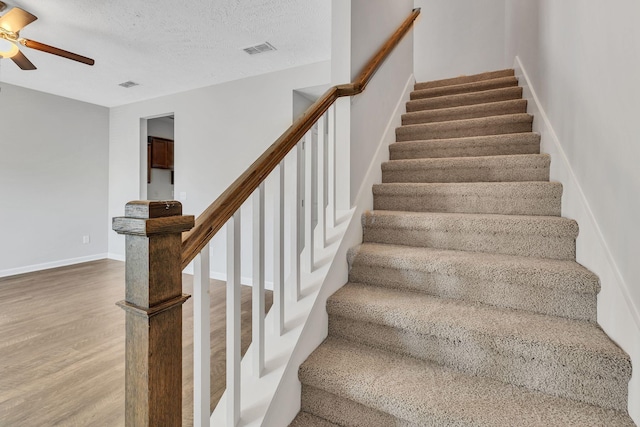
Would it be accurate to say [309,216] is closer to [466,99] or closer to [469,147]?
[469,147]

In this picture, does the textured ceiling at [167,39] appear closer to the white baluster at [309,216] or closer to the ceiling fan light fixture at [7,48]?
the ceiling fan light fixture at [7,48]

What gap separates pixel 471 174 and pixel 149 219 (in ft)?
6.30

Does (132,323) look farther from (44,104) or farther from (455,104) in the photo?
(44,104)

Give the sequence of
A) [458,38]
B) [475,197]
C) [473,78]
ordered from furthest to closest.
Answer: [458,38] → [473,78] → [475,197]

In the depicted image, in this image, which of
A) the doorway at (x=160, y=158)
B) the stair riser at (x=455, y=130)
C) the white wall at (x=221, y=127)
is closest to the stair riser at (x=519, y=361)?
the stair riser at (x=455, y=130)

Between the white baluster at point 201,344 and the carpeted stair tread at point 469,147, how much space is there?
1.91 m

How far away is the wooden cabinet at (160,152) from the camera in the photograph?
5699mm

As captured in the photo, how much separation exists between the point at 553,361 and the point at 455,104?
238cm

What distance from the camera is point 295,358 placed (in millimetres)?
1194

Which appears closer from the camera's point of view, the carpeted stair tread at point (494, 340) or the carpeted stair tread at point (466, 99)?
the carpeted stair tread at point (494, 340)

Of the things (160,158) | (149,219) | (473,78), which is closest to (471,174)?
(473,78)

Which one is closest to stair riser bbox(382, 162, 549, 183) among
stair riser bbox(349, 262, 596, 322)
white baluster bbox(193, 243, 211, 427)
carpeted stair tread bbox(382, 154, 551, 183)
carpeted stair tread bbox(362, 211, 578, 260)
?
carpeted stair tread bbox(382, 154, 551, 183)

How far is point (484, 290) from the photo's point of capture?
1.36 m

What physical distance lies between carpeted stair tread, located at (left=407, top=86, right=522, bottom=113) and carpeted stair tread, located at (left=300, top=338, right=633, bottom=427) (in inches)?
92.4
